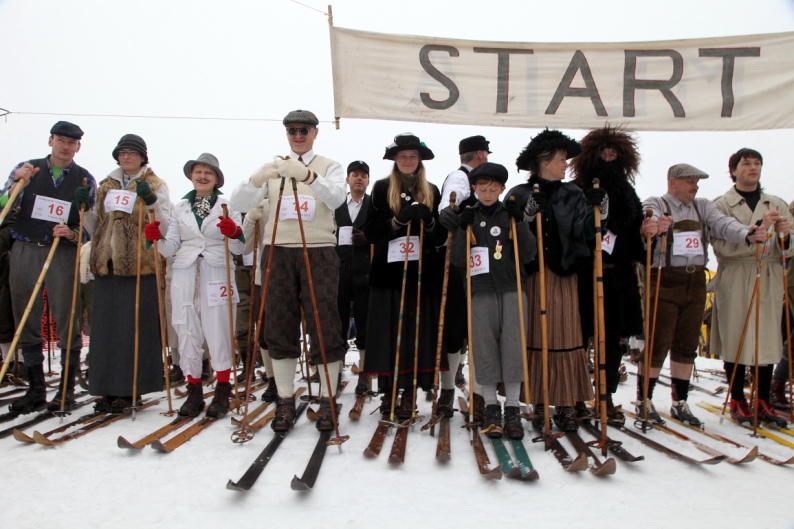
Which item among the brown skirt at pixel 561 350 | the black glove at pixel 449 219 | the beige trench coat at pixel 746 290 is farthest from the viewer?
the beige trench coat at pixel 746 290

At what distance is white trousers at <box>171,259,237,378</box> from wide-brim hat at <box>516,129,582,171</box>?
8.51ft

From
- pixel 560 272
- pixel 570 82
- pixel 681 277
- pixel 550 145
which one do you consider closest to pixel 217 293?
pixel 560 272

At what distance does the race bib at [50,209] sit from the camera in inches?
173

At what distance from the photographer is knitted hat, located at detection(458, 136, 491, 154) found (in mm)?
4539

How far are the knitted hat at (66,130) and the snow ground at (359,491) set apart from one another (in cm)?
240

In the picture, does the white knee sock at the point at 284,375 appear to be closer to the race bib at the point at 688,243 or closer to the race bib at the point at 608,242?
the race bib at the point at 608,242

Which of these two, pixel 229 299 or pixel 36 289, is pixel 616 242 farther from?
pixel 36 289

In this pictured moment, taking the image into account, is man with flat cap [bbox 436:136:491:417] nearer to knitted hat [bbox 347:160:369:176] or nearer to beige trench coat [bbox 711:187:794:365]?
knitted hat [bbox 347:160:369:176]

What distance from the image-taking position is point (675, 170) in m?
4.41

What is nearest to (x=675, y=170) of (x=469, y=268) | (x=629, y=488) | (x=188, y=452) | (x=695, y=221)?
(x=695, y=221)

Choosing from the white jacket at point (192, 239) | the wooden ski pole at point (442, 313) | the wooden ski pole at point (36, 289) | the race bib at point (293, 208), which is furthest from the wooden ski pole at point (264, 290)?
the wooden ski pole at point (36, 289)

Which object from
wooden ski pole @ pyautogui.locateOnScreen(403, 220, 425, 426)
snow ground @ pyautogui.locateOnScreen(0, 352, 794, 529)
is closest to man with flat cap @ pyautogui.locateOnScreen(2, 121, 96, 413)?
snow ground @ pyautogui.locateOnScreen(0, 352, 794, 529)

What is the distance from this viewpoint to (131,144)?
4.36m

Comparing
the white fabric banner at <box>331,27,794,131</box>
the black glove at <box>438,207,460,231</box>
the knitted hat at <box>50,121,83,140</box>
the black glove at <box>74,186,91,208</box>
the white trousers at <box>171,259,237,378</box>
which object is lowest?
the white trousers at <box>171,259,237,378</box>
